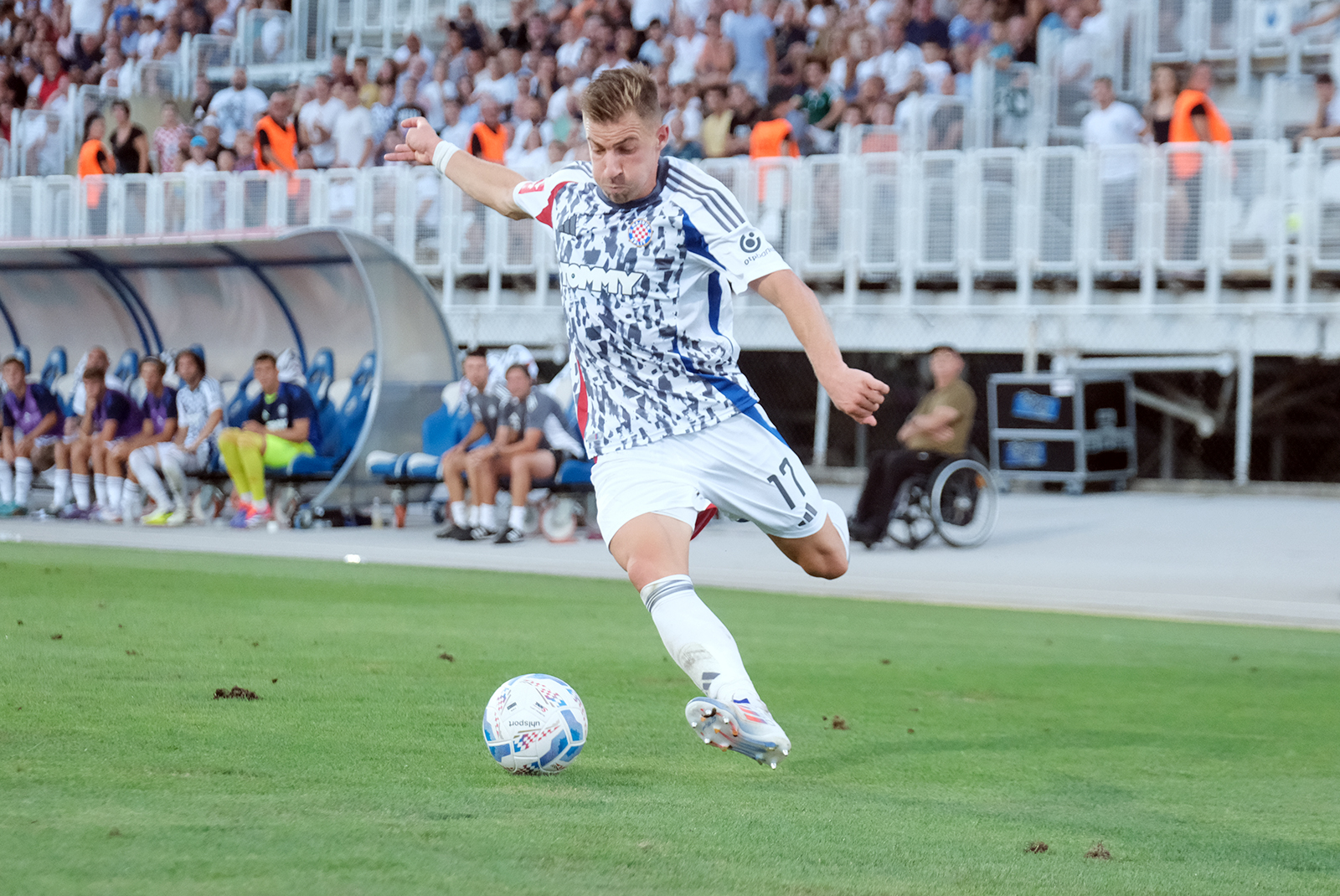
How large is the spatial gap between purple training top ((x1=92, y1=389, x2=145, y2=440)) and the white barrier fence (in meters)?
1.65

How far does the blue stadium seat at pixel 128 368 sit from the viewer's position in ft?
59.8

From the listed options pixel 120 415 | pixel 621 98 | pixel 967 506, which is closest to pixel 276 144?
pixel 120 415

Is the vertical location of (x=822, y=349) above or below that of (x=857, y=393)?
above

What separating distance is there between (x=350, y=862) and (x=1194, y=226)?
15661 mm

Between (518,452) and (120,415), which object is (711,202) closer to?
(518,452)

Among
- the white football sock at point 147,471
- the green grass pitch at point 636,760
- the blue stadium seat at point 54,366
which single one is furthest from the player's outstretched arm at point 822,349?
the blue stadium seat at point 54,366

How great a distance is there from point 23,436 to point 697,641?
14.4 meters

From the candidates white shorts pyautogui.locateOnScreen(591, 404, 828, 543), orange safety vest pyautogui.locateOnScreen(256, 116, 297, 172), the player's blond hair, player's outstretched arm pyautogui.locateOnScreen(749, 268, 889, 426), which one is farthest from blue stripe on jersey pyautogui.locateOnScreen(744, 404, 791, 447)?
orange safety vest pyautogui.locateOnScreen(256, 116, 297, 172)

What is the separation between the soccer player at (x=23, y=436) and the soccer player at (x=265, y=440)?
7.50 ft

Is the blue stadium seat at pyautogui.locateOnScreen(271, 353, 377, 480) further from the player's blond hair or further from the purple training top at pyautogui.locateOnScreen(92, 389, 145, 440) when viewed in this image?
the player's blond hair

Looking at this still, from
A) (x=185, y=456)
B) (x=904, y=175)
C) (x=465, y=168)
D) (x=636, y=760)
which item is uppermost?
(x=904, y=175)

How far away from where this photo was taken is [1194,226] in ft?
58.2

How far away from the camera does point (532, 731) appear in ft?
16.5

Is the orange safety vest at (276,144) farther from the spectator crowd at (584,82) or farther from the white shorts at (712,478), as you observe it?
the white shorts at (712,478)
